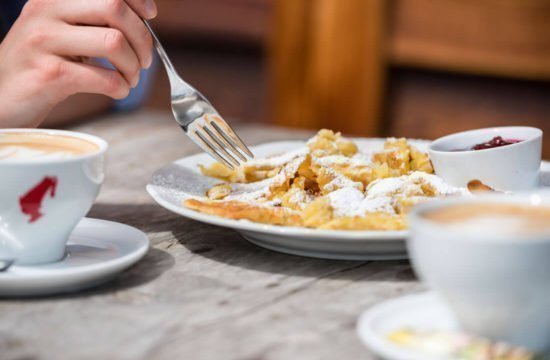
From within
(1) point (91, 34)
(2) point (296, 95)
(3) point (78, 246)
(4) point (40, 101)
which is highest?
(1) point (91, 34)

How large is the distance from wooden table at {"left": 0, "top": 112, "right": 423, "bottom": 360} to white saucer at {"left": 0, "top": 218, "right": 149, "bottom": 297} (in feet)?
0.04

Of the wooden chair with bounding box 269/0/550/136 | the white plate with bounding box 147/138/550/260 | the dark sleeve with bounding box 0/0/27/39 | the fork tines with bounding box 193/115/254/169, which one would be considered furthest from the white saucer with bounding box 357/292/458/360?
the wooden chair with bounding box 269/0/550/136

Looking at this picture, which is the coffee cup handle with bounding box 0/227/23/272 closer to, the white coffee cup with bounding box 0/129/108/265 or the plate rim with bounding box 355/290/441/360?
the white coffee cup with bounding box 0/129/108/265

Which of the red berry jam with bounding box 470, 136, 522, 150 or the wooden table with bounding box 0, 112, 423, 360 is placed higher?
the red berry jam with bounding box 470, 136, 522, 150

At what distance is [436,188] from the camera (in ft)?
3.31

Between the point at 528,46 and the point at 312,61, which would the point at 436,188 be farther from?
the point at 312,61

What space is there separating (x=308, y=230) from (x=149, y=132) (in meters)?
1.03

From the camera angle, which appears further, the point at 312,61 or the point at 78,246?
the point at 312,61

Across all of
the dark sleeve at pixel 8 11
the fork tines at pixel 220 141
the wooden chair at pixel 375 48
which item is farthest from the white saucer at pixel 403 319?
the wooden chair at pixel 375 48

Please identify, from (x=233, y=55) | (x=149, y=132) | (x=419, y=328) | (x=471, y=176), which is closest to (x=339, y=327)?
(x=419, y=328)

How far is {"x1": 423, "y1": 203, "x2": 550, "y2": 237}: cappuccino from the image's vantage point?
626 millimetres

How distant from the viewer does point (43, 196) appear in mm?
821

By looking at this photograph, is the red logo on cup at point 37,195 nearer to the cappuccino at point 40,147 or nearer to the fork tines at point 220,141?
the cappuccino at point 40,147

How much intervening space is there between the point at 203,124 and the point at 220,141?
4 centimetres
